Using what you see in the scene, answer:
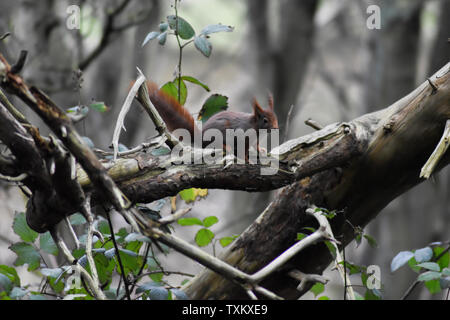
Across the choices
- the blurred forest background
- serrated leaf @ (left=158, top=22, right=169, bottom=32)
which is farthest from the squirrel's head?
the blurred forest background

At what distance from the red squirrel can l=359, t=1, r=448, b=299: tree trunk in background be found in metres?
3.92

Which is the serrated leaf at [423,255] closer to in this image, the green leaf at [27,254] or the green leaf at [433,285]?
the green leaf at [433,285]

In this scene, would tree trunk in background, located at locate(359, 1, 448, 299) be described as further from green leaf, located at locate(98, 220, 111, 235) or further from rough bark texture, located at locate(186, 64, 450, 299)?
green leaf, located at locate(98, 220, 111, 235)

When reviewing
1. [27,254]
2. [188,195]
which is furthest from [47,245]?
[188,195]

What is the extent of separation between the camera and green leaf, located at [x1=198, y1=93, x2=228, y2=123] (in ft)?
6.38

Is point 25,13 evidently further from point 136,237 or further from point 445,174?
point 445,174

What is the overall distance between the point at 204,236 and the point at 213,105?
496mm

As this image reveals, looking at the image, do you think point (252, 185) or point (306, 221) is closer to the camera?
point (252, 185)

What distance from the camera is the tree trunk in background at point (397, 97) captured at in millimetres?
5655

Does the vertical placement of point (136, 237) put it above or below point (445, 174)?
below

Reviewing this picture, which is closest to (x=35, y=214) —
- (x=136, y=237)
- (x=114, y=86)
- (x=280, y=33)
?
(x=136, y=237)

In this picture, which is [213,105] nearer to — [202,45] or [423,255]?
[202,45]

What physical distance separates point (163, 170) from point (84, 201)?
34cm

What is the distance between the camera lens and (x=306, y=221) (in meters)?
2.04
